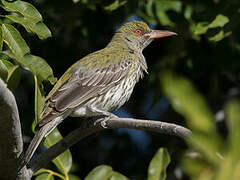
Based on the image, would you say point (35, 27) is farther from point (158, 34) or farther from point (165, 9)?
point (158, 34)

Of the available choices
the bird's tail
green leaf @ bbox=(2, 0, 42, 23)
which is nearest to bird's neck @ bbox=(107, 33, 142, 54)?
the bird's tail

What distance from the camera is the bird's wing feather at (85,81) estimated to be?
12.6 feet

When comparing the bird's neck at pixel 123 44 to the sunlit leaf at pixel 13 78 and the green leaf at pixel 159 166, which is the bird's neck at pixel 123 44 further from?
the sunlit leaf at pixel 13 78

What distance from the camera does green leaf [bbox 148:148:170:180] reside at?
8.93 feet

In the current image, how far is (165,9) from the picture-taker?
4.44 m

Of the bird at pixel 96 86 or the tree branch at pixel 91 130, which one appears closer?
the tree branch at pixel 91 130

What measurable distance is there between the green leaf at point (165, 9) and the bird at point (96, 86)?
14 centimetres

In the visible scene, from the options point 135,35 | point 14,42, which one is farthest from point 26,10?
point 135,35

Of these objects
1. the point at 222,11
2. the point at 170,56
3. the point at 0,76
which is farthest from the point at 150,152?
the point at 0,76

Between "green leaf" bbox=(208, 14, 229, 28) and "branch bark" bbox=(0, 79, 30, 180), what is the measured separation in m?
2.19

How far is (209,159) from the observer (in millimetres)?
707

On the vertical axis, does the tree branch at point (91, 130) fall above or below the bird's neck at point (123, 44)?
above

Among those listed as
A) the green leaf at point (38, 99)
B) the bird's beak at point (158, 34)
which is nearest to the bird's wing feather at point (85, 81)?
the bird's beak at point (158, 34)

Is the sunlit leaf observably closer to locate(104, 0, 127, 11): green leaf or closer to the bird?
the bird
